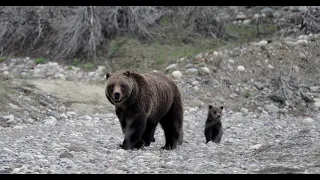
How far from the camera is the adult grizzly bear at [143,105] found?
8.46 meters

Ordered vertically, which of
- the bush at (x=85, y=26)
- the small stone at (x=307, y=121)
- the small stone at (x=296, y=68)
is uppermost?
the bush at (x=85, y=26)

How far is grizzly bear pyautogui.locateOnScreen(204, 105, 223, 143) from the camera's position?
419 inches

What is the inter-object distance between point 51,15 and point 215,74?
6.82 metres

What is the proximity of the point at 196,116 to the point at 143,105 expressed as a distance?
4632mm


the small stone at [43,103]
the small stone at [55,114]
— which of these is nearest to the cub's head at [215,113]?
the small stone at [55,114]

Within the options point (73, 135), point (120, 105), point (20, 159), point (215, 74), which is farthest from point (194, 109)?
point (20, 159)

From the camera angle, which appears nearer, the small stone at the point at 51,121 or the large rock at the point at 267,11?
the small stone at the point at 51,121

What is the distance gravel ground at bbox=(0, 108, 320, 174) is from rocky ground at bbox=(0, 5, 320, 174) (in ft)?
0.05

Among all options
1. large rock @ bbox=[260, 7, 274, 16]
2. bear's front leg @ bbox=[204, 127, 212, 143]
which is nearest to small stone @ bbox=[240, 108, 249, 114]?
bear's front leg @ bbox=[204, 127, 212, 143]

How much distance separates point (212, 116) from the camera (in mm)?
10984

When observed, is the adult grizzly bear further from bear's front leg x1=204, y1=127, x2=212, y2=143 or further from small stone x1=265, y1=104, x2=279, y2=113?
small stone x1=265, y1=104, x2=279, y2=113

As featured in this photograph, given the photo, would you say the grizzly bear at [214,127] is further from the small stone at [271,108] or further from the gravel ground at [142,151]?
the small stone at [271,108]

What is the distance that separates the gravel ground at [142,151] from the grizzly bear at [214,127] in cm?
17

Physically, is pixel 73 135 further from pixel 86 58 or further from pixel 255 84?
pixel 86 58
